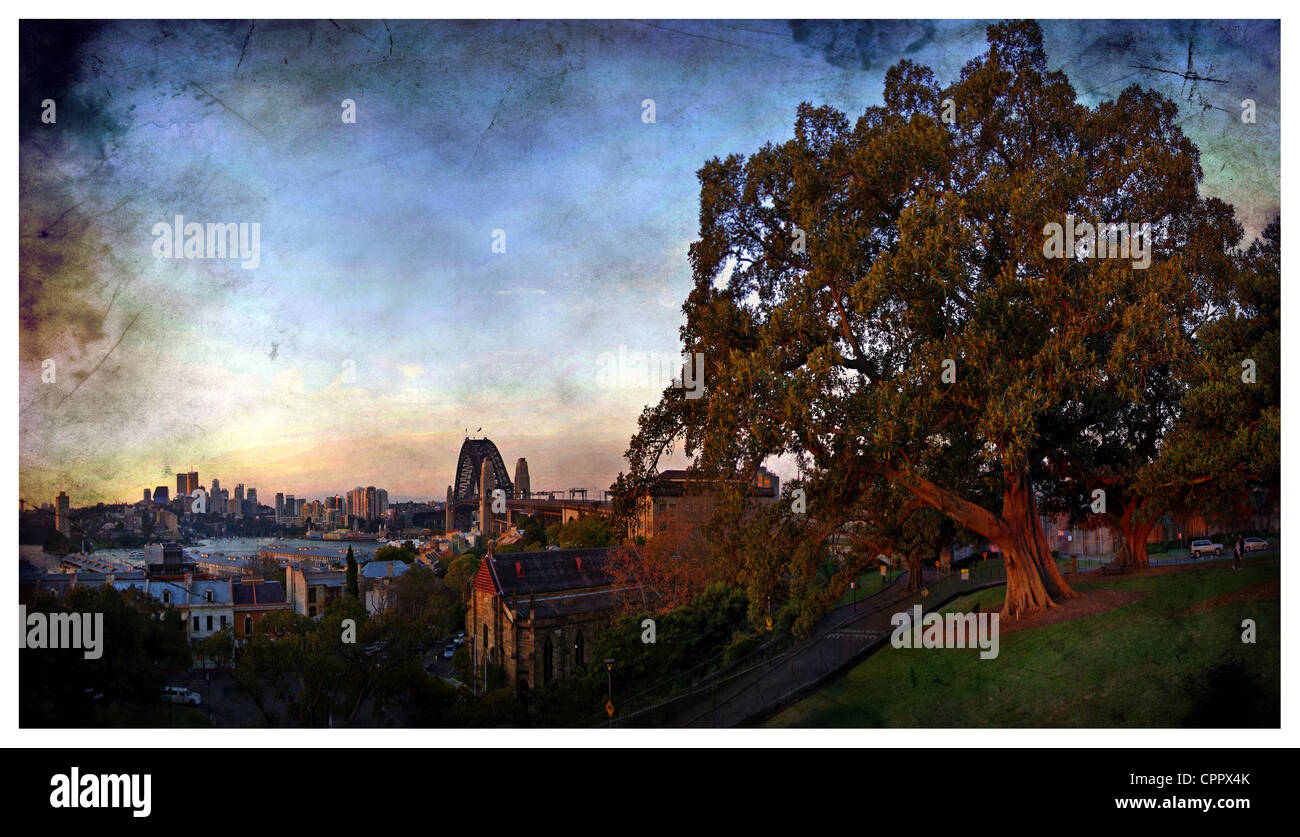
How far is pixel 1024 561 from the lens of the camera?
1114 centimetres

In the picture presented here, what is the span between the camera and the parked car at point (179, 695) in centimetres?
1103

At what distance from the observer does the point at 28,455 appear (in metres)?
10.7

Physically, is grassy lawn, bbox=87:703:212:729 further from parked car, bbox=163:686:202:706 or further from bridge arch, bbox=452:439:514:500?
bridge arch, bbox=452:439:514:500

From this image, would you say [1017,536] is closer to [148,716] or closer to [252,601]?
[252,601]

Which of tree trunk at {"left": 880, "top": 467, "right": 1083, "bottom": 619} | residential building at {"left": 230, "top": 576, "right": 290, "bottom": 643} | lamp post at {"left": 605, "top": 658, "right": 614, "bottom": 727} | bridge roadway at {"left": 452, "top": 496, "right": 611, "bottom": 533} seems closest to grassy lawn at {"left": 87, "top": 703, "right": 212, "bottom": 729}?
residential building at {"left": 230, "top": 576, "right": 290, "bottom": 643}

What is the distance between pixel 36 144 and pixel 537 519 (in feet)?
35.9

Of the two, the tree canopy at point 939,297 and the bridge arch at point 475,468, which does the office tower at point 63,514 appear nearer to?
the bridge arch at point 475,468

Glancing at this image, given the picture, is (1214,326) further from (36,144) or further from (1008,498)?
(36,144)

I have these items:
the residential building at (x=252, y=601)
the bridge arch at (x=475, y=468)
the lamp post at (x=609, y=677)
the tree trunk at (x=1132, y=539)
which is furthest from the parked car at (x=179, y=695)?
the tree trunk at (x=1132, y=539)

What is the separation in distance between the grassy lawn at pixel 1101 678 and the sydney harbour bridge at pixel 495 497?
6073 millimetres

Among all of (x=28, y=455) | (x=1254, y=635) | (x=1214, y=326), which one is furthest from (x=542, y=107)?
(x=1254, y=635)

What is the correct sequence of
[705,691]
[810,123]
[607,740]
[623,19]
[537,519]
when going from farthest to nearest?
[537,519], [705,691], [810,123], [623,19], [607,740]

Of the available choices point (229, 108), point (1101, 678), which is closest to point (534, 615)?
point (1101, 678)

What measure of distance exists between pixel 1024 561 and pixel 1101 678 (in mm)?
1972
